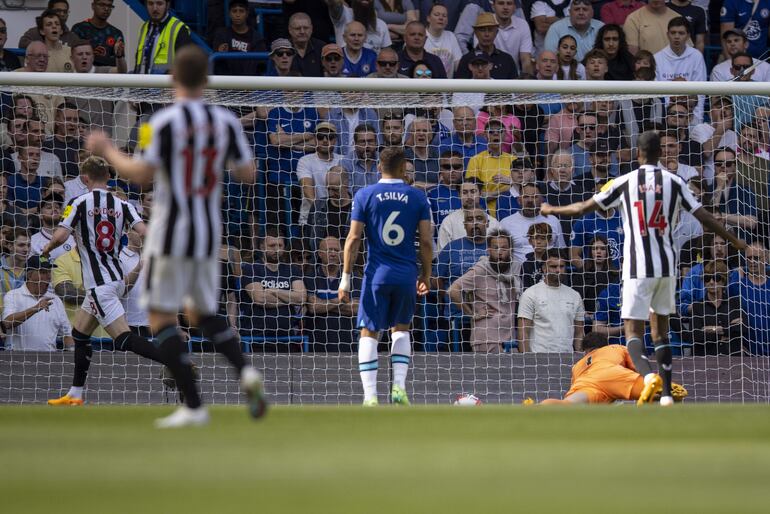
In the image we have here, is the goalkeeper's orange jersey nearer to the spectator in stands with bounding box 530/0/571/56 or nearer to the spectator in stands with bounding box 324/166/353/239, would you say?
the spectator in stands with bounding box 324/166/353/239

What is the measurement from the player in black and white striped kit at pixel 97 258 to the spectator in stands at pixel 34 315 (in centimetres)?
127

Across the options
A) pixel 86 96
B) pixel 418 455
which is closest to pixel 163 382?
pixel 86 96

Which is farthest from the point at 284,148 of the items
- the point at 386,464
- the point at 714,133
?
the point at 386,464

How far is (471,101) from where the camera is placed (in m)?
13.4

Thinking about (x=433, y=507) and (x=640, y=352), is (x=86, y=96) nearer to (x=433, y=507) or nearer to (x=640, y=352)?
(x=640, y=352)

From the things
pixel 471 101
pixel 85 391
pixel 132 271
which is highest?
pixel 471 101

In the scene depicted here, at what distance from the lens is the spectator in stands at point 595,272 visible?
13.6 meters

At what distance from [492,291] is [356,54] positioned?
12.6ft

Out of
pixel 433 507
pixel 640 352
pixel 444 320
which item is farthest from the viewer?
pixel 444 320

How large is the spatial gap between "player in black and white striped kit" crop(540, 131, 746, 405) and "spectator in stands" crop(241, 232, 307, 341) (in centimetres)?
385

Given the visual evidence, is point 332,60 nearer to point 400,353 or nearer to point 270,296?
point 270,296

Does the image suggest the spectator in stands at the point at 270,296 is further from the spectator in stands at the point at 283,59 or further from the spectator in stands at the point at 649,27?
the spectator in stands at the point at 649,27

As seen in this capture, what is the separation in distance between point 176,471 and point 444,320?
877 cm

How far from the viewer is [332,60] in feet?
48.6
